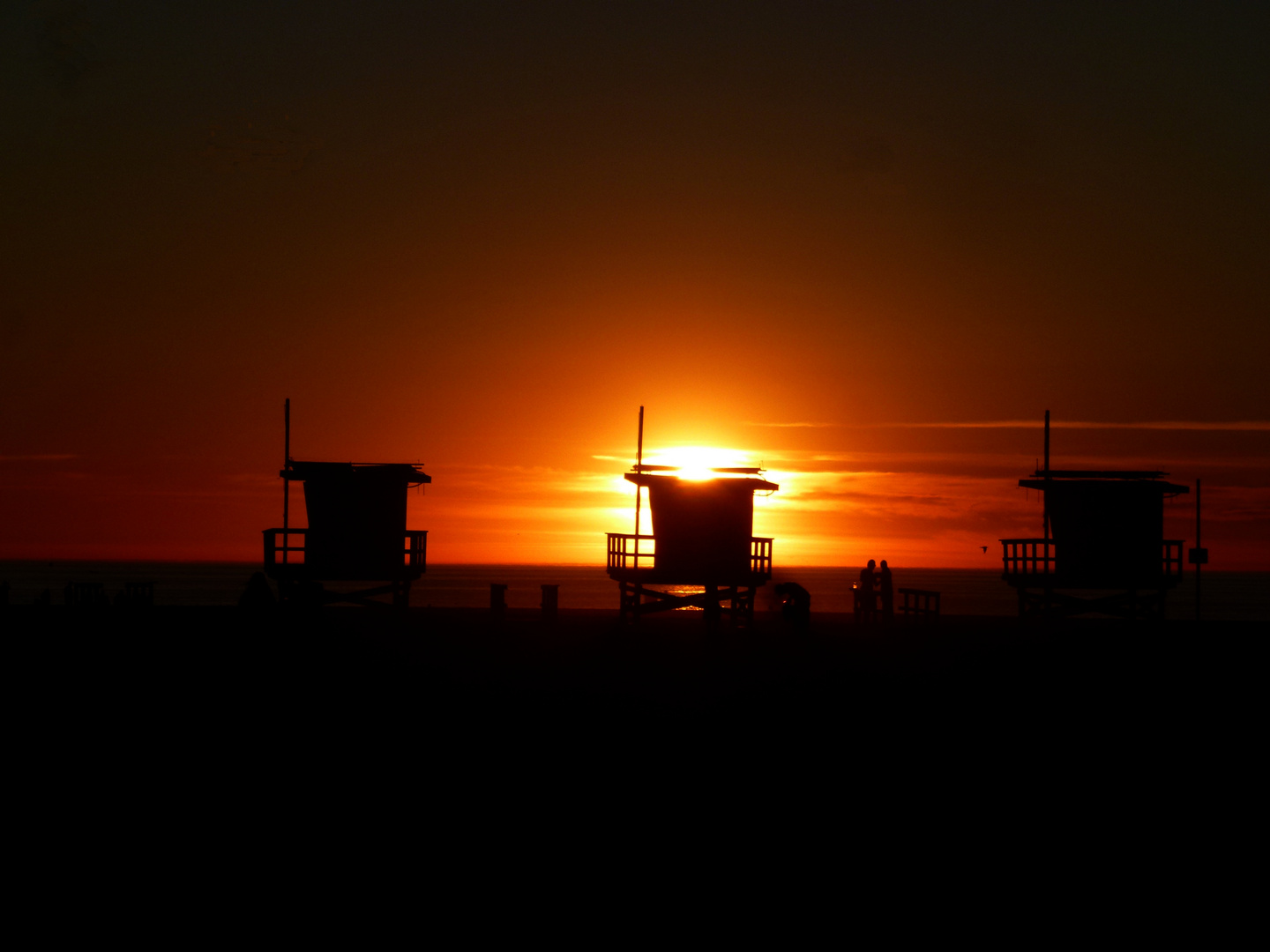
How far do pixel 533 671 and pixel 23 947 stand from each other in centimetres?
1545

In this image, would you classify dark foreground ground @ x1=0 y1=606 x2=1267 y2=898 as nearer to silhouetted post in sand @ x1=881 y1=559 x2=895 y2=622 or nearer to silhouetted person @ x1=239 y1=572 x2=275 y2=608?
silhouetted person @ x1=239 y1=572 x2=275 y2=608

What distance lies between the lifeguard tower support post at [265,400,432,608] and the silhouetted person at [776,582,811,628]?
37.1ft

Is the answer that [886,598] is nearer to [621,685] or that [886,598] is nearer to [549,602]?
[549,602]

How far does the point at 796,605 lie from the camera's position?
35.4m

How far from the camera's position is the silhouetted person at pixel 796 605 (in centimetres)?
3509

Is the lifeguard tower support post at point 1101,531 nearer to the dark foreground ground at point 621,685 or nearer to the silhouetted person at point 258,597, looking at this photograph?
the dark foreground ground at point 621,685

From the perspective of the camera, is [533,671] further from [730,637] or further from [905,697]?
[730,637]

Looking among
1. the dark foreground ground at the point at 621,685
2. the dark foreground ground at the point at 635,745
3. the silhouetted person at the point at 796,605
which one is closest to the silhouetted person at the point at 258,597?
the dark foreground ground at the point at 621,685

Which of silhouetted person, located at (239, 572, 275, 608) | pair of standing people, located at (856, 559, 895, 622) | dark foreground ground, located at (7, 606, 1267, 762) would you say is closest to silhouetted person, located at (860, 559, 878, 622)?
pair of standing people, located at (856, 559, 895, 622)

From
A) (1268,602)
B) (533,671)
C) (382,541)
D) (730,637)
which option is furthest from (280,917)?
(1268,602)

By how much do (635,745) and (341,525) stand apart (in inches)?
987

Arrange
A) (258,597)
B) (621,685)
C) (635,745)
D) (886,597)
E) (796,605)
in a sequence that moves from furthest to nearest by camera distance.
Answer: (886,597) → (796,605) → (258,597) → (621,685) → (635,745)

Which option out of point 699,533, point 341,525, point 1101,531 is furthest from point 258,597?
point 1101,531

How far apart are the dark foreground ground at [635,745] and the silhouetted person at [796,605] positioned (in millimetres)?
7120
